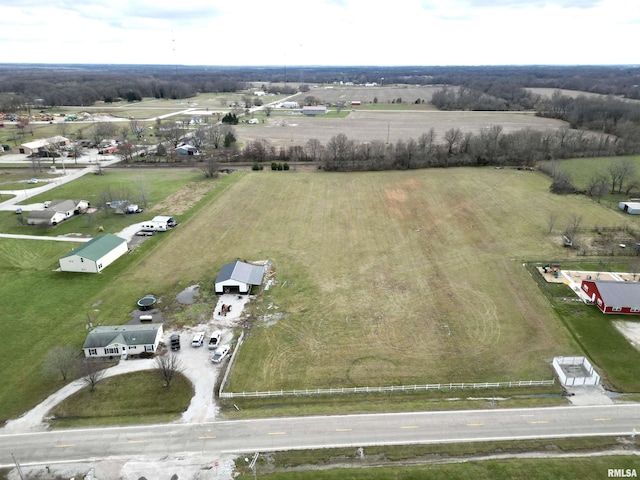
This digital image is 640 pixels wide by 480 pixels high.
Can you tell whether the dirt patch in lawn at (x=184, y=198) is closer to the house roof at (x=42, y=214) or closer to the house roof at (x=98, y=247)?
the house roof at (x=42, y=214)

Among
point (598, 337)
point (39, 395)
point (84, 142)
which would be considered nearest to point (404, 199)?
point (598, 337)

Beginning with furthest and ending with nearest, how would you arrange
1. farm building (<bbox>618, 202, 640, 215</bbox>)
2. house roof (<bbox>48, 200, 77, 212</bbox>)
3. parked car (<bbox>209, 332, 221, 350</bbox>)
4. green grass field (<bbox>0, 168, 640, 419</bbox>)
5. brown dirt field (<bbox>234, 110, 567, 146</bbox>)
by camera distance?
1. brown dirt field (<bbox>234, 110, 567, 146</bbox>)
2. farm building (<bbox>618, 202, 640, 215</bbox>)
3. house roof (<bbox>48, 200, 77, 212</bbox>)
4. parked car (<bbox>209, 332, 221, 350</bbox>)
5. green grass field (<bbox>0, 168, 640, 419</bbox>)

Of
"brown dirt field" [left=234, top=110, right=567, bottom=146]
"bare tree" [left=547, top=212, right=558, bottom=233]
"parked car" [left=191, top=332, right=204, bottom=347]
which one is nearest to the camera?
"parked car" [left=191, top=332, right=204, bottom=347]

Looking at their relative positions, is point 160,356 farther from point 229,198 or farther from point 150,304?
point 229,198

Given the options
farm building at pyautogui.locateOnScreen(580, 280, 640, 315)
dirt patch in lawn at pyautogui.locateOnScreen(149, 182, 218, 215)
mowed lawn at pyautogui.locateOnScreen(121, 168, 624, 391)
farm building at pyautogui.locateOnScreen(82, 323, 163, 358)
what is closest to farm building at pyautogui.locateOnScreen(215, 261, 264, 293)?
mowed lawn at pyautogui.locateOnScreen(121, 168, 624, 391)

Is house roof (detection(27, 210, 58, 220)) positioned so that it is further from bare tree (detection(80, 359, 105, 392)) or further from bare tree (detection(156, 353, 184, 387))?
bare tree (detection(156, 353, 184, 387))

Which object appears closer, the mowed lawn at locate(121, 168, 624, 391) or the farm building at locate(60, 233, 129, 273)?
the mowed lawn at locate(121, 168, 624, 391)
